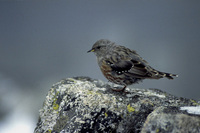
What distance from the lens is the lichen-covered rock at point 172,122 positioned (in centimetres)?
339

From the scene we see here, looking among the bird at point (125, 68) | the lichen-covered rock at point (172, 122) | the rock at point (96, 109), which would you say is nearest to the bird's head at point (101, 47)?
the bird at point (125, 68)

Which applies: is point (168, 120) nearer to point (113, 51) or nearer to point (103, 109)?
point (103, 109)

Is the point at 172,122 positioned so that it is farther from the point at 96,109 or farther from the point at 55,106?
the point at 55,106

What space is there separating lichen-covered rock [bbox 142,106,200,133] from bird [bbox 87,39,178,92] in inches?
86.5

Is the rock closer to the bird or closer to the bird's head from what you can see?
the bird

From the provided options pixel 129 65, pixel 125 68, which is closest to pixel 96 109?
pixel 125 68

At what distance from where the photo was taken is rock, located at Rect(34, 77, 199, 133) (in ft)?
14.8

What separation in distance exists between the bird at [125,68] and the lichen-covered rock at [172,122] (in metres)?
2.20

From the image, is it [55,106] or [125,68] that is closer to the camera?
[55,106]

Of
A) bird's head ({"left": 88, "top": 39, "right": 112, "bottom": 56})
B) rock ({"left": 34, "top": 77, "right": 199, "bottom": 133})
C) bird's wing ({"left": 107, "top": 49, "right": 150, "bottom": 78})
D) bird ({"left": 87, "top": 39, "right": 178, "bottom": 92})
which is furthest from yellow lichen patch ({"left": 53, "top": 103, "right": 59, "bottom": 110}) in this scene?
bird's head ({"left": 88, "top": 39, "right": 112, "bottom": 56})

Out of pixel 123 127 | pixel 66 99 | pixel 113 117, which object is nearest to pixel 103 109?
pixel 113 117

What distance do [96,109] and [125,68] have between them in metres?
1.74

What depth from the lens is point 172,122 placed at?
3.54 metres

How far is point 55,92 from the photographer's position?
5.86 m
